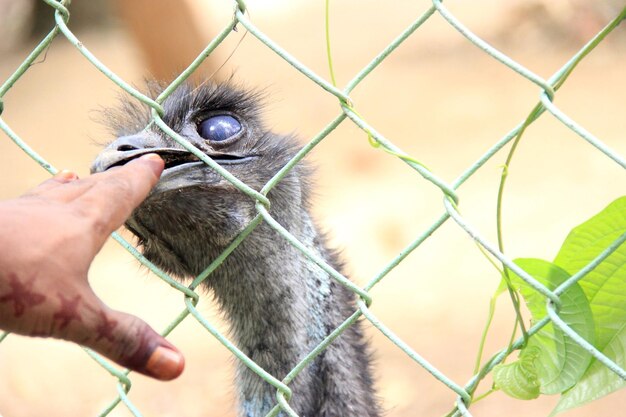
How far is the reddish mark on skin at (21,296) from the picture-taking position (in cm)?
96

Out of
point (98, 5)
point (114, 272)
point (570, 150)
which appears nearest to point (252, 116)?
point (114, 272)

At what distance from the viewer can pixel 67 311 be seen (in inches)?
39.9

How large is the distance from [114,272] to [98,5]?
2.39 m

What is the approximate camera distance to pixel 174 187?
1852 mm

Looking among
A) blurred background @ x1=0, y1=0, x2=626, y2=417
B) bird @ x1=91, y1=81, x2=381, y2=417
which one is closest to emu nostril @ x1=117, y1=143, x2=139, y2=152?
bird @ x1=91, y1=81, x2=381, y2=417

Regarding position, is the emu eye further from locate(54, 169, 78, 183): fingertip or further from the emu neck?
locate(54, 169, 78, 183): fingertip

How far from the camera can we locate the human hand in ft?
3.18

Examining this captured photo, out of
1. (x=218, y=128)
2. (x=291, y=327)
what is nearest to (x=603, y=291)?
(x=291, y=327)

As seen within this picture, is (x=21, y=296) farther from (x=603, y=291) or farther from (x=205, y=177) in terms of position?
(x=205, y=177)

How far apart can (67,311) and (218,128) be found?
4.25ft

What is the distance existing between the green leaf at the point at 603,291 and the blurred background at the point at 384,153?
2.09 meters

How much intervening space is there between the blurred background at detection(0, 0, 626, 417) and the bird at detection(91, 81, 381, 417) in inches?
42.3

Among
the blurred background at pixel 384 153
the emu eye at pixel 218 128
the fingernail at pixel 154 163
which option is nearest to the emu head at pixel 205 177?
the emu eye at pixel 218 128

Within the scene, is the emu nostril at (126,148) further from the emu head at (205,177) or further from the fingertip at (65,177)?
the fingertip at (65,177)
